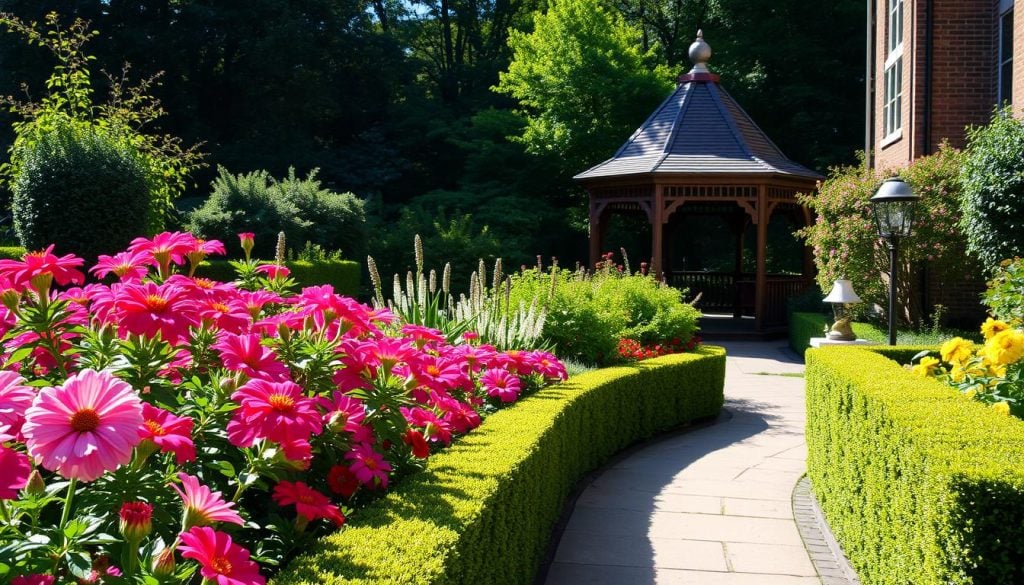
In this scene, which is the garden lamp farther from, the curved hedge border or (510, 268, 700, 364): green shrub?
the curved hedge border

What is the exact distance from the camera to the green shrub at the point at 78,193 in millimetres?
11055

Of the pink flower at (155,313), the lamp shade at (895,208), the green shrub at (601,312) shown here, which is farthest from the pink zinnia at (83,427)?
the lamp shade at (895,208)

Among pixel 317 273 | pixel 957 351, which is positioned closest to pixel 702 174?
pixel 317 273

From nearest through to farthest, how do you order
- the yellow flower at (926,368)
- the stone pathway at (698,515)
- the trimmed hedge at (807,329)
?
the stone pathway at (698,515) < the yellow flower at (926,368) < the trimmed hedge at (807,329)

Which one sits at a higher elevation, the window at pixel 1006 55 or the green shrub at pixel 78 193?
the window at pixel 1006 55

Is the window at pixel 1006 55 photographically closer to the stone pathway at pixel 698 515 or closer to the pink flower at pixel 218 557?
the stone pathway at pixel 698 515

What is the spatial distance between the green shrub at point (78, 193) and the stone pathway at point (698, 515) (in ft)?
24.6

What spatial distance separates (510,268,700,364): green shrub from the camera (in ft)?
25.8

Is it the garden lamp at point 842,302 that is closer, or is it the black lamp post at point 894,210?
the black lamp post at point 894,210

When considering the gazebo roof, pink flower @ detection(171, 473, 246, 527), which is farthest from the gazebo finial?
pink flower @ detection(171, 473, 246, 527)

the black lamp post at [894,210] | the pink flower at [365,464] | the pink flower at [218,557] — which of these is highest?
the black lamp post at [894,210]

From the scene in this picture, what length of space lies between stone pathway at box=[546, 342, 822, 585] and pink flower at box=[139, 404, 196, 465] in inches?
115

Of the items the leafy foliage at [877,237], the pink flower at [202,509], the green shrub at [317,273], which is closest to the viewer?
the pink flower at [202,509]

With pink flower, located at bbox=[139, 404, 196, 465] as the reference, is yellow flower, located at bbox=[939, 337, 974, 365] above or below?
below
